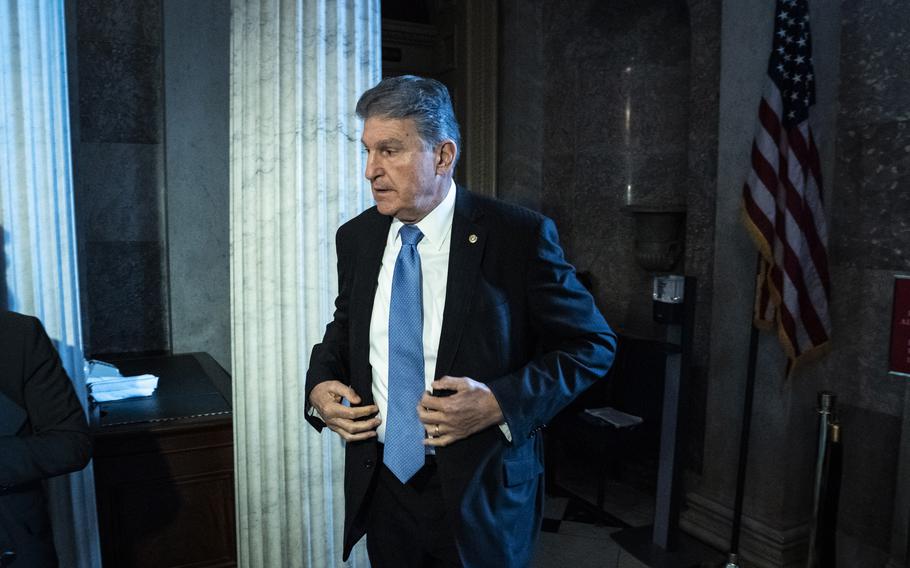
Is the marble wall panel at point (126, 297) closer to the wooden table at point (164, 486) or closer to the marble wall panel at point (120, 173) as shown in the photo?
the marble wall panel at point (120, 173)

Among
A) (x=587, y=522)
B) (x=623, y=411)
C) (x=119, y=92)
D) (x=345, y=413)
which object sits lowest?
(x=587, y=522)

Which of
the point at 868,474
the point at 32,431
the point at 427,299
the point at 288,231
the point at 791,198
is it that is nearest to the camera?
the point at 427,299

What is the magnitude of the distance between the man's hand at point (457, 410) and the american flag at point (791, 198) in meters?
2.49

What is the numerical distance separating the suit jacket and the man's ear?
0.29 ft

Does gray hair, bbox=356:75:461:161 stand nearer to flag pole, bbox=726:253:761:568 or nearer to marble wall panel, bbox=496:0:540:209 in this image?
flag pole, bbox=726:253:761:568

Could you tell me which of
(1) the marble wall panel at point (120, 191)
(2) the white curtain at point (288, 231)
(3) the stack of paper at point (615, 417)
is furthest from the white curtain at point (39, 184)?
(3) the stack of paper at point (615, 417)

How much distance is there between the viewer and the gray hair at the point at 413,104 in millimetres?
1766

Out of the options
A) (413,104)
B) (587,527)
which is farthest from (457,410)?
(587,527)

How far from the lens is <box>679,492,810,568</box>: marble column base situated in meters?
3.87

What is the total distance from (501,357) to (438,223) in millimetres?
380

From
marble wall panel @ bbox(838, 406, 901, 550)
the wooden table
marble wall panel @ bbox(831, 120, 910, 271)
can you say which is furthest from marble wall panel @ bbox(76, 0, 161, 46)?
marble wall panel @ bbox(838, 406, 901, 550)

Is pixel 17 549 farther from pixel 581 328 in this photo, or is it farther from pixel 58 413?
pixel 581 328

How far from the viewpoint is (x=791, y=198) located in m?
3.56

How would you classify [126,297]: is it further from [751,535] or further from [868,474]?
[868,474]
